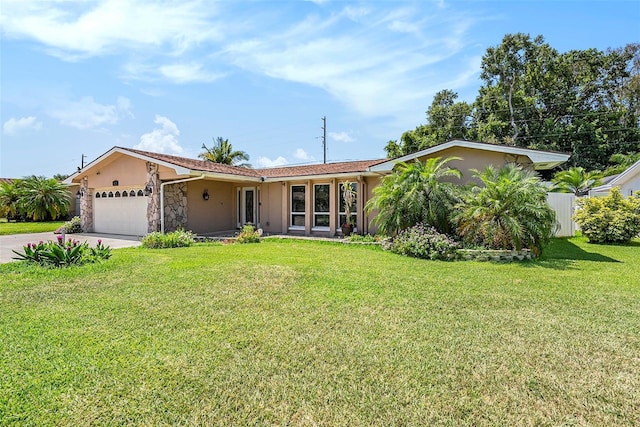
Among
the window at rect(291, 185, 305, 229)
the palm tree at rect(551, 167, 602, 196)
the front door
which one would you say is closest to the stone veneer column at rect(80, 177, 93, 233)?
the front door

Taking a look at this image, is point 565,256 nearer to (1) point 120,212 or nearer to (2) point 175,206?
(2) point 175,206

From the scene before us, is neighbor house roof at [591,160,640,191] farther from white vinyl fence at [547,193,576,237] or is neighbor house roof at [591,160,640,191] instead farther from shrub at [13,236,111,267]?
shrub at [13,236,111,267]

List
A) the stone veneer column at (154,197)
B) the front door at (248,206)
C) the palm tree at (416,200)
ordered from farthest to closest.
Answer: the front door at (248,206) → the stone veneer column at (154,197) → the palm tree at (416,200)

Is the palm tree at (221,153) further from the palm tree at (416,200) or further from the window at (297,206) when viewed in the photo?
the palm tree at (416,200)

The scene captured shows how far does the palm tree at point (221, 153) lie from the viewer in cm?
3475

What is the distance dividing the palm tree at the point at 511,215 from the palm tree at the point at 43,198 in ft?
85.8

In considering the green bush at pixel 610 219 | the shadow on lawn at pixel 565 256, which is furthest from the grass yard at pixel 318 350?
the green bush at pixel 610 219

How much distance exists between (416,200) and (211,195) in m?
10.7

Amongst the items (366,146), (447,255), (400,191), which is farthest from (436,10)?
(366,146)

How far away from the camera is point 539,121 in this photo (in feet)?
102

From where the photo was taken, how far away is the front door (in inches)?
696

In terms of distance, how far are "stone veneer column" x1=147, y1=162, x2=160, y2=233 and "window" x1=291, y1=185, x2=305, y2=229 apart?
6027mm

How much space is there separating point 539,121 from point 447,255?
29353 millimetres

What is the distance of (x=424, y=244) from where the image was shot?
31.0 feet
